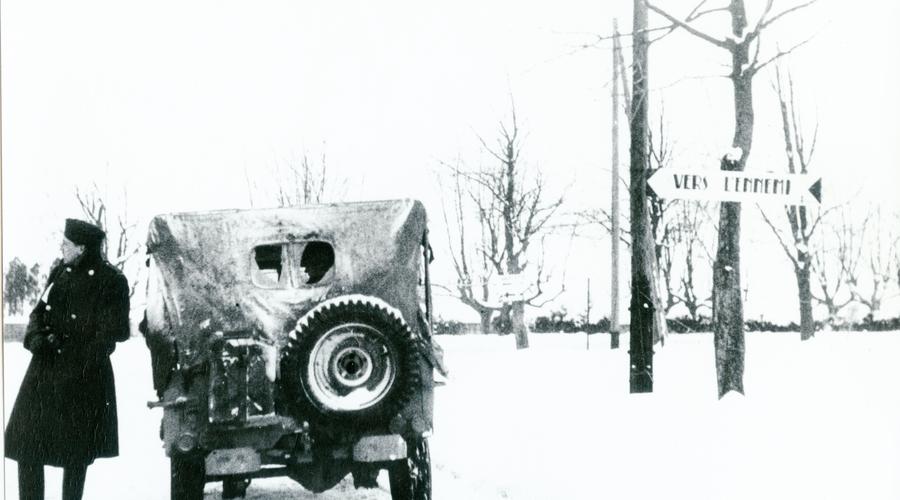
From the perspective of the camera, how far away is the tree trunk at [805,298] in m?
7.46

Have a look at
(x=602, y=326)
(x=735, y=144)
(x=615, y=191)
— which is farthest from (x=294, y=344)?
(x=735, y=144)

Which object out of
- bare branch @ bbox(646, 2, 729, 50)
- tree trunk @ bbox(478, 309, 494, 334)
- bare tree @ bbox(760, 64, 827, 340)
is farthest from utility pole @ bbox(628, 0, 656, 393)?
tree trunk @ bbox(478, 309, 494, 334)

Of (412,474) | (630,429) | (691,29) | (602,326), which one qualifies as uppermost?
(691,29)

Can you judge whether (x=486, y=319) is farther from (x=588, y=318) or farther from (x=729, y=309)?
(x=729, y=309)

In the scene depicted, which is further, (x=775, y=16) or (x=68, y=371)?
(x=775, y=16)

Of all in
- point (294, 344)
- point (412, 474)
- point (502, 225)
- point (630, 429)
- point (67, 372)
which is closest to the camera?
point (294, 344)

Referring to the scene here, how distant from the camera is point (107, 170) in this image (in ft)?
20.9

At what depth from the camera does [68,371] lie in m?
6.17

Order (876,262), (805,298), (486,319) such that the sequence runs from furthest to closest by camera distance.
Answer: (876,262) → (805,298) → (486,319)

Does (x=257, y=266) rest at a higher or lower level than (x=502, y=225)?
lower

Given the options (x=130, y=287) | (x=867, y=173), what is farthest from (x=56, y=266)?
(x=867, y=173)

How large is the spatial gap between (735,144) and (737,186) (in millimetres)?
601

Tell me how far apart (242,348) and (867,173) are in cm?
464

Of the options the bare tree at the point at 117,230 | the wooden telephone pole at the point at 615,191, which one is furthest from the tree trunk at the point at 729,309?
the bare tree at the point at 117,230
